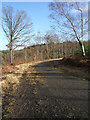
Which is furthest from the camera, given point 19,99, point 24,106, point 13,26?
point 13,26

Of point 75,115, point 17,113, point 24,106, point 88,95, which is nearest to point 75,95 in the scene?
point 88,95

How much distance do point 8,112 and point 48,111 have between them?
1043 mm

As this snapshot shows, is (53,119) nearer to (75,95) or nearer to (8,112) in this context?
(8,112)

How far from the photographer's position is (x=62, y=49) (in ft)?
124

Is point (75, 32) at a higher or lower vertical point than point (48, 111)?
higher

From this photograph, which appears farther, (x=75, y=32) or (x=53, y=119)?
(x=75, y=32)

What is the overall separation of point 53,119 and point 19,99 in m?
1.45

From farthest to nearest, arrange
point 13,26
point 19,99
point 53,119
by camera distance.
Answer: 1. point 13,26
2. point 19,99
3. point 53,119

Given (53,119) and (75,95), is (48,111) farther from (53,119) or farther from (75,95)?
(75,95)

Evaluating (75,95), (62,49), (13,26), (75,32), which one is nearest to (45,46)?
(62,49)

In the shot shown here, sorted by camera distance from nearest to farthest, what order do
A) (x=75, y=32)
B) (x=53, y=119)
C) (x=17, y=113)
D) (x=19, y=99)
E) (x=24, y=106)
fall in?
(x=53, y=119) → (x=17, y=113) → (x=24, y=106) → (x=19, y=99) → (x=75, y=32)

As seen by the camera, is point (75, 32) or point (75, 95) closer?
point (75, 95)

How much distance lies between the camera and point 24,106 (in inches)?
109

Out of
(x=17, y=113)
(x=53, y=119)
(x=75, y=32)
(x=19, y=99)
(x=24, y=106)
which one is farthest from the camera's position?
(x=75, y=32)
